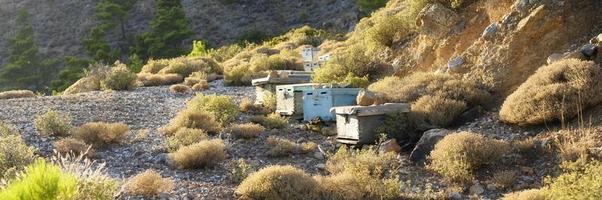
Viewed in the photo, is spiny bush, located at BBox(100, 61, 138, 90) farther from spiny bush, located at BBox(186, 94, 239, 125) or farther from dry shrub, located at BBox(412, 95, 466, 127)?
dry shrub, located at BBox(412, 95, 466, 127)

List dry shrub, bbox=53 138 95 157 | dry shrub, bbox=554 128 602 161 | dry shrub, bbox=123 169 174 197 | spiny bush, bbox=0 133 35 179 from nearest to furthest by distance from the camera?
dry shrub, bbox=123 169 174 197 → dry shrub, bbox=554 128 602 161 → spiny bush, bbox=0 133 35 179 → dry shrub, bbox=53 138 95 157

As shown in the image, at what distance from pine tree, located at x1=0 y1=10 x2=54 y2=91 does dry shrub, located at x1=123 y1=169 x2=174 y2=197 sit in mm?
38298

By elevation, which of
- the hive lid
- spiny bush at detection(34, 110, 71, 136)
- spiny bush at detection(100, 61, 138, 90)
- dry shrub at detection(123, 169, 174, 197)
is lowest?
dry shrub at detection(123, 169, 174, 197)

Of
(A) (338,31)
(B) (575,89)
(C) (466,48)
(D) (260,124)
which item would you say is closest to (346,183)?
(B) (575,89)

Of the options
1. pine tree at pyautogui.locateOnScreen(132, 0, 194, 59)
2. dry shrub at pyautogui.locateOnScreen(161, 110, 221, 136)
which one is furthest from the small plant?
pine tree at pyautogui.locateOnScreen(132, 0, 194, 59)

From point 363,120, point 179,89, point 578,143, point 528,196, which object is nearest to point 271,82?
point 363,120

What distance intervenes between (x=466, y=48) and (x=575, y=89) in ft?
14.4

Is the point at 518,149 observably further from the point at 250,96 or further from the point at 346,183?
the point at 250,96

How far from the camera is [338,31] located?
44.0 metres

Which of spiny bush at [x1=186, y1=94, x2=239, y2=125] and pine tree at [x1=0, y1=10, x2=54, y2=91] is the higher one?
pine tree at [x1=0, y1=10, x2=54, y2=91]

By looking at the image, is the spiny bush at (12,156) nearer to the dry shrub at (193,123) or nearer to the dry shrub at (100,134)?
the dry shrub at (100,134)

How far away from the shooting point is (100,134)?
1198cm

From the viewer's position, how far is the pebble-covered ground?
→ 8781 mm

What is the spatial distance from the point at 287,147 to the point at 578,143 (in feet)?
16.7
